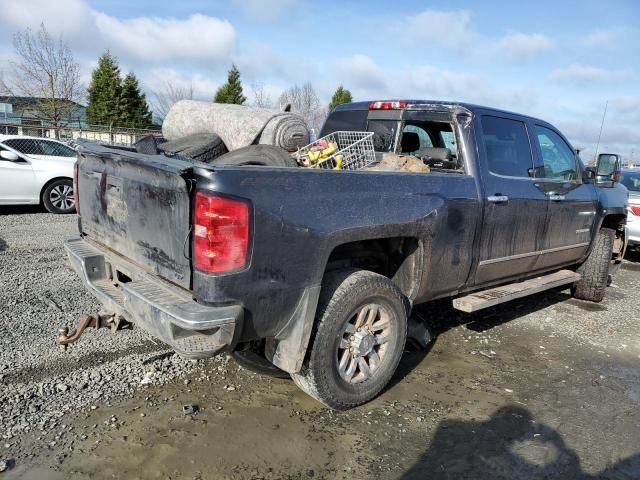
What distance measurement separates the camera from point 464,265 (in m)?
3.89

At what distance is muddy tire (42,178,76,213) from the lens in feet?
30.5

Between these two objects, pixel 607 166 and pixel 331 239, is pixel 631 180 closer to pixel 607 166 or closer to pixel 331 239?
pixel 607 166

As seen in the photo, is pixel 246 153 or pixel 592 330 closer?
pixel 246 153

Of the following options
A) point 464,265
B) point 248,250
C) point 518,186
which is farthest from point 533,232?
point 248,250

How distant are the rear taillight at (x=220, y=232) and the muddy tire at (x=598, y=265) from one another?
4.75m

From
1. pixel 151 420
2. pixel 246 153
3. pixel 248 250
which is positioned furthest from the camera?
pixel 246 153

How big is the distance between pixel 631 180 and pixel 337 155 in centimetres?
786

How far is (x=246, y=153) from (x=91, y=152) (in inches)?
41.1

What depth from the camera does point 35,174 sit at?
910cm

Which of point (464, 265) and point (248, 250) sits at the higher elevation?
point (248, 250)

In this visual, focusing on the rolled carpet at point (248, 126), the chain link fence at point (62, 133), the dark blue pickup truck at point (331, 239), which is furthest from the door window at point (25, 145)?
the chain link fence at point (62, 133)

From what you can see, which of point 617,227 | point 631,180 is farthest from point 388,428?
point 631,180

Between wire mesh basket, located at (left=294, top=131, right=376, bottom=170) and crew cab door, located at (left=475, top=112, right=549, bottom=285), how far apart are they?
886 millimetres

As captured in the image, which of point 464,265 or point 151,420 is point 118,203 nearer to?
point 151,420
